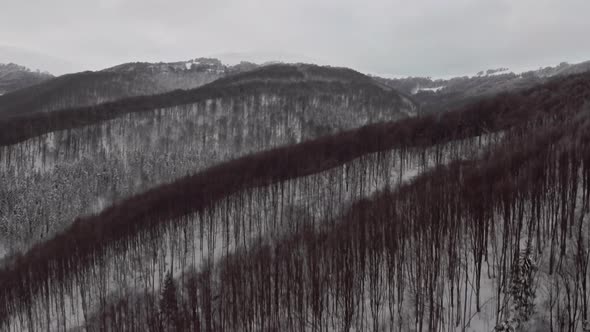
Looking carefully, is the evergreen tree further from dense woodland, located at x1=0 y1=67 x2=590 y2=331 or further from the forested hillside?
the forested hillside

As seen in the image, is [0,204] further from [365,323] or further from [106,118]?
[365,323]

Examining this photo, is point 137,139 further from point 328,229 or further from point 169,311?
point 169,311

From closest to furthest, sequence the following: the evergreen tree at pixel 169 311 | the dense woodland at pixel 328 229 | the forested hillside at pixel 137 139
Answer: the dense woodland at pixel 328 229
the evergreen tree at pixel 169 311
the forested hillside at pixel 137 139

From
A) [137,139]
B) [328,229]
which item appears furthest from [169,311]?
[137,139]

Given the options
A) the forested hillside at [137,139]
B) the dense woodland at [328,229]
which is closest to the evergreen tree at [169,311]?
the dense woodland at [328,229]

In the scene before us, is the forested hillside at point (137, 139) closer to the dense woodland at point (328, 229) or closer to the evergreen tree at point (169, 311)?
the dense woodland at point (328, 229)

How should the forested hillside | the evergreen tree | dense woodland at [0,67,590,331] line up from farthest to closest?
the forested hillside
the evergreen tree
dense woodland at [0,67,590,331]

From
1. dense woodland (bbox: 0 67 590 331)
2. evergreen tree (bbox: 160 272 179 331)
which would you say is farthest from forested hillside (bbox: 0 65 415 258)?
evergreen tree (bbox: 160 272 179 331)

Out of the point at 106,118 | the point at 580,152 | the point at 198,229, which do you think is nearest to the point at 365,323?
the point at 580,152
